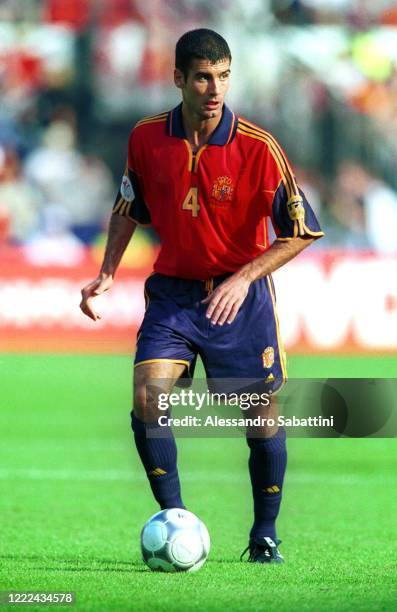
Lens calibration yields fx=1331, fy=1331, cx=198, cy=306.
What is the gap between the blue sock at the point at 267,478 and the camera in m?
5.71

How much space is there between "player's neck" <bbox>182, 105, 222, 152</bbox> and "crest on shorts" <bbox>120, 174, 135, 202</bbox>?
353 millimetres

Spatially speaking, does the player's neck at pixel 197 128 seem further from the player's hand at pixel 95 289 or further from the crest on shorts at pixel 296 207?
the player's hand at pixel 95 289

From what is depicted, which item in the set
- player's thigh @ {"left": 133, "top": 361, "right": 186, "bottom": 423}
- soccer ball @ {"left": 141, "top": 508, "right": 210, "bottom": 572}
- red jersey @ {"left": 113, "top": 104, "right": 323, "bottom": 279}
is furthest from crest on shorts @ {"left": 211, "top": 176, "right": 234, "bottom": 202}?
soccer ball @ {"left": 141, "top": 508, "right": 210, "bottom": 572}

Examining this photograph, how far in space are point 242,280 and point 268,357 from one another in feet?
1.46

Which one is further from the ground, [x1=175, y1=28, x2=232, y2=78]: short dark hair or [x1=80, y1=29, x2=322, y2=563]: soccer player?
[x1=175, y1=28, x2=232, y2=78]: short dark hair

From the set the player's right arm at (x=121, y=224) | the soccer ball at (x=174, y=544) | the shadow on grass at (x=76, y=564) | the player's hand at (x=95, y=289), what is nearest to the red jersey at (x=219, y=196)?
the player's right arm at (x=121, y=224)

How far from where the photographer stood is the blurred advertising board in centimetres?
1536

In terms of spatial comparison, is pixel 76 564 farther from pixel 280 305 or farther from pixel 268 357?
pixel 280 305

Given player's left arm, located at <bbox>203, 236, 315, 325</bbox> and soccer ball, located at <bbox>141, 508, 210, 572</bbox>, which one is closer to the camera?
soccer ball, located at <bbox>141, 508, 210, 572</bbox>

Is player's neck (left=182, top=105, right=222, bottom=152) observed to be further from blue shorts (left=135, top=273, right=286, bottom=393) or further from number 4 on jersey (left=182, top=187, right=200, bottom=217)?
blue shorts (left=135, top=273, right=286, bottom=393)

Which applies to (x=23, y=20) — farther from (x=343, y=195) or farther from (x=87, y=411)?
(x=87, y=411)

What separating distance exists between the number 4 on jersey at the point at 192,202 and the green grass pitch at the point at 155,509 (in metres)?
1.48

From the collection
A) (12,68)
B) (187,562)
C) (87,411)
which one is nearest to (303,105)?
(12,68)

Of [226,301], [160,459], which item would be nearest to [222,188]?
[226,301]
